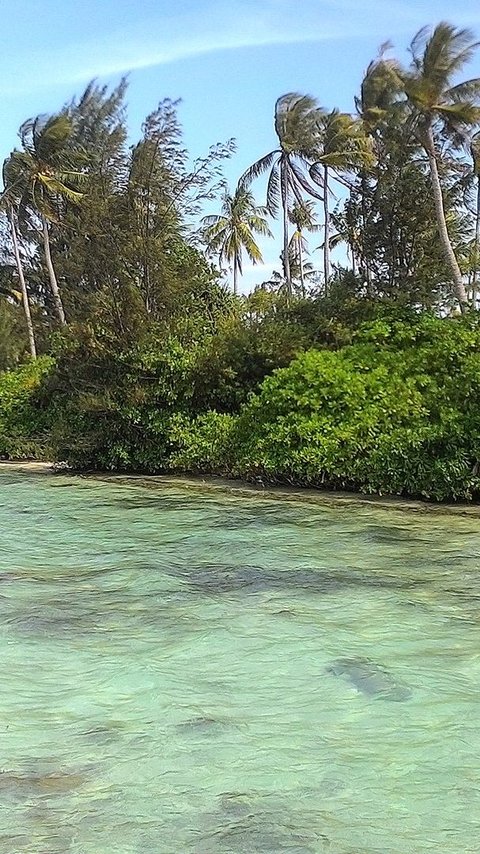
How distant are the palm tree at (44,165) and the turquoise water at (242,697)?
21599 millimetres

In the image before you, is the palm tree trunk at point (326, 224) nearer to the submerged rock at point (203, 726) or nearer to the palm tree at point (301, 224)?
the palm tree at point (301, 224)

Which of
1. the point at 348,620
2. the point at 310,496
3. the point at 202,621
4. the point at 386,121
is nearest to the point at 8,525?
the point at 310,496

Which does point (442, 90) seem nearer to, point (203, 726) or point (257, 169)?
point (257, 169)

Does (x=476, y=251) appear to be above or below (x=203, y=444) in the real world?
above

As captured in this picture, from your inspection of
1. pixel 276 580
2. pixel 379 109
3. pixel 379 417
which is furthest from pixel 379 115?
pixel 276 580

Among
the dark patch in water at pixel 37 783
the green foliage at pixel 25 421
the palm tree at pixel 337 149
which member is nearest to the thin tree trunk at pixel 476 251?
the palm tree at pixel 337 149

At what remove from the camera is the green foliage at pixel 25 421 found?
18.0 m

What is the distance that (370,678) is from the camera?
16.5ft

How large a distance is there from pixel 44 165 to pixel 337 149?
32.7 feet

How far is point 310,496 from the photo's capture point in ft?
39.8

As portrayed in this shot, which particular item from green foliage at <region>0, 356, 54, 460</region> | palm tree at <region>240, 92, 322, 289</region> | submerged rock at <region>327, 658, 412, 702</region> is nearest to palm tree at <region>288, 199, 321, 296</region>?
palm tree at <region>240, 92, 322, 289</region>

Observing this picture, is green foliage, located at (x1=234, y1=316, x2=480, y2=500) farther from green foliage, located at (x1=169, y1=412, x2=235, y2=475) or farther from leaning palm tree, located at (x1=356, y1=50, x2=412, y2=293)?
leaning palm tree, located at (x1=356, y1=50, x2=412, y2=293)

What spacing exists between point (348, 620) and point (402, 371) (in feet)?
24.0

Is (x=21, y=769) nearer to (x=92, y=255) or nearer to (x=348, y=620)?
(x=348, y=620)
